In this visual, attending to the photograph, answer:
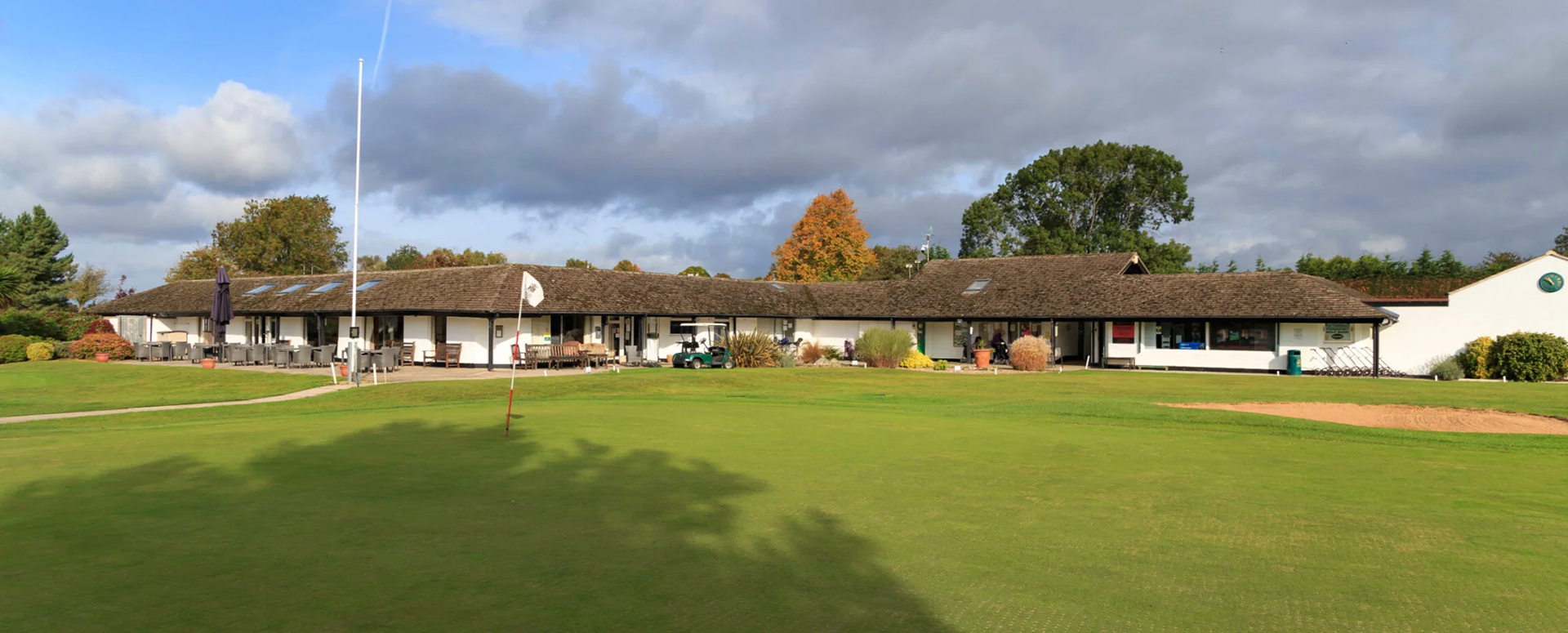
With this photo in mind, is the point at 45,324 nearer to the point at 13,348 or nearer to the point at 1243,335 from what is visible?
→ the point at 13,348

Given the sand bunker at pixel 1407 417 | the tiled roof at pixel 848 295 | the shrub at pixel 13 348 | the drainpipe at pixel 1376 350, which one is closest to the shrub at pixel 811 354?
the tiled roof at pixel 848 295

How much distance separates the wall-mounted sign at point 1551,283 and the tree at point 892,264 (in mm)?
36946

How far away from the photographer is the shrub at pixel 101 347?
32.9 meters

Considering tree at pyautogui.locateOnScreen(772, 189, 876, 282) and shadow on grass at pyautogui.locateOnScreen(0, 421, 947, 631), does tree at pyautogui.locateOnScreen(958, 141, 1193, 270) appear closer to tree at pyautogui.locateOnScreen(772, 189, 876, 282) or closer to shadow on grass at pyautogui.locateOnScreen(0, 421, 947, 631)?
tree at pyautogui.locateOnScreen(772, 189, 876, 282)

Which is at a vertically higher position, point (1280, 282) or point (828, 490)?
point (1280, 282)

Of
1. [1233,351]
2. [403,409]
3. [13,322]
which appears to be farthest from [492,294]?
[1233,351]

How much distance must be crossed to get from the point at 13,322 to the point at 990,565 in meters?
46.5

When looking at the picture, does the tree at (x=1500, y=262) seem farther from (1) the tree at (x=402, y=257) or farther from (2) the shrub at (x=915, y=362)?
(1) the tree at (x=402, y=257)

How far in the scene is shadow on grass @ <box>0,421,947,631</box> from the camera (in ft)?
12.5

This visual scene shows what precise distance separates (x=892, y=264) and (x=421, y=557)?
62222 millimetres

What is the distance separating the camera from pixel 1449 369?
26797 millimetres

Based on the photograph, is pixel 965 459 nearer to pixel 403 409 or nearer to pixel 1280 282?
pixel 403 409

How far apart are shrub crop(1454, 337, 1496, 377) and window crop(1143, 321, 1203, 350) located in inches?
310

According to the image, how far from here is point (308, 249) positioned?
2235 inches
